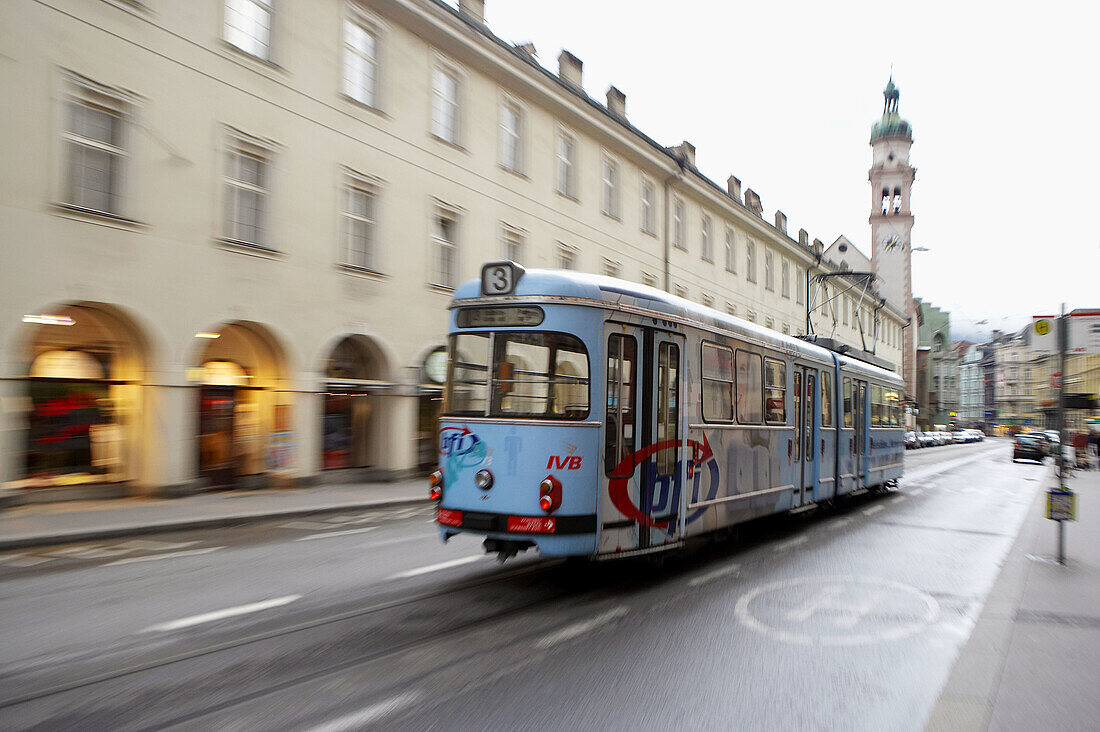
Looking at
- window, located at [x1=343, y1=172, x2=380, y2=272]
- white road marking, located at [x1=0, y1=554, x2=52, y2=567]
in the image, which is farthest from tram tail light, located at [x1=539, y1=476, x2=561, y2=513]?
window, located at [x1=343, y1=172, x2=380, y2=272]

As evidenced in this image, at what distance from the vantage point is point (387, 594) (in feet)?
23.4

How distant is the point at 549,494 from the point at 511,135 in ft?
59.3

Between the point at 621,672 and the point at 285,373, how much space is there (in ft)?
41.7

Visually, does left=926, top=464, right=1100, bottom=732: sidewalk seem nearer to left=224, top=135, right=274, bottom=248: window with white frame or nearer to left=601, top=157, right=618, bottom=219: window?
left=224, top=135, right=274, bottom=248: window with white frame

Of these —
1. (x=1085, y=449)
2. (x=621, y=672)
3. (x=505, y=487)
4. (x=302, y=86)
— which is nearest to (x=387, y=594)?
(x=505, y=487)

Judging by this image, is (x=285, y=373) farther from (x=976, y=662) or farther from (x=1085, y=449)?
(x=1085, y=449)

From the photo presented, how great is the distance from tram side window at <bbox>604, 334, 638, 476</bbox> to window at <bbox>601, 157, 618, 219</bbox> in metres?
20.8

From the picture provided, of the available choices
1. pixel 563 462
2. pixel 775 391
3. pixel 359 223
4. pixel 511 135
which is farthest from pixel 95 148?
pixel 511 135

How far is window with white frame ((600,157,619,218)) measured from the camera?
2784 centimetres

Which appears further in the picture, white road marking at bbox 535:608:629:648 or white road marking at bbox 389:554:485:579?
white road marking at bbox 389:554:485:579

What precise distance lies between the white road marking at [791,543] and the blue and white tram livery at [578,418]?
5.22ft

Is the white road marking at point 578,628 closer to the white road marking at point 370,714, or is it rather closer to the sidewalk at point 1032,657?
the white road marking at point 370,714

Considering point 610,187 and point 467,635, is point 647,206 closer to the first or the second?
point 610,187

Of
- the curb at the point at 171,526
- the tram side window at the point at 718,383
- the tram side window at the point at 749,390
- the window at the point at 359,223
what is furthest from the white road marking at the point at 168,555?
the window at the point at 359,223
